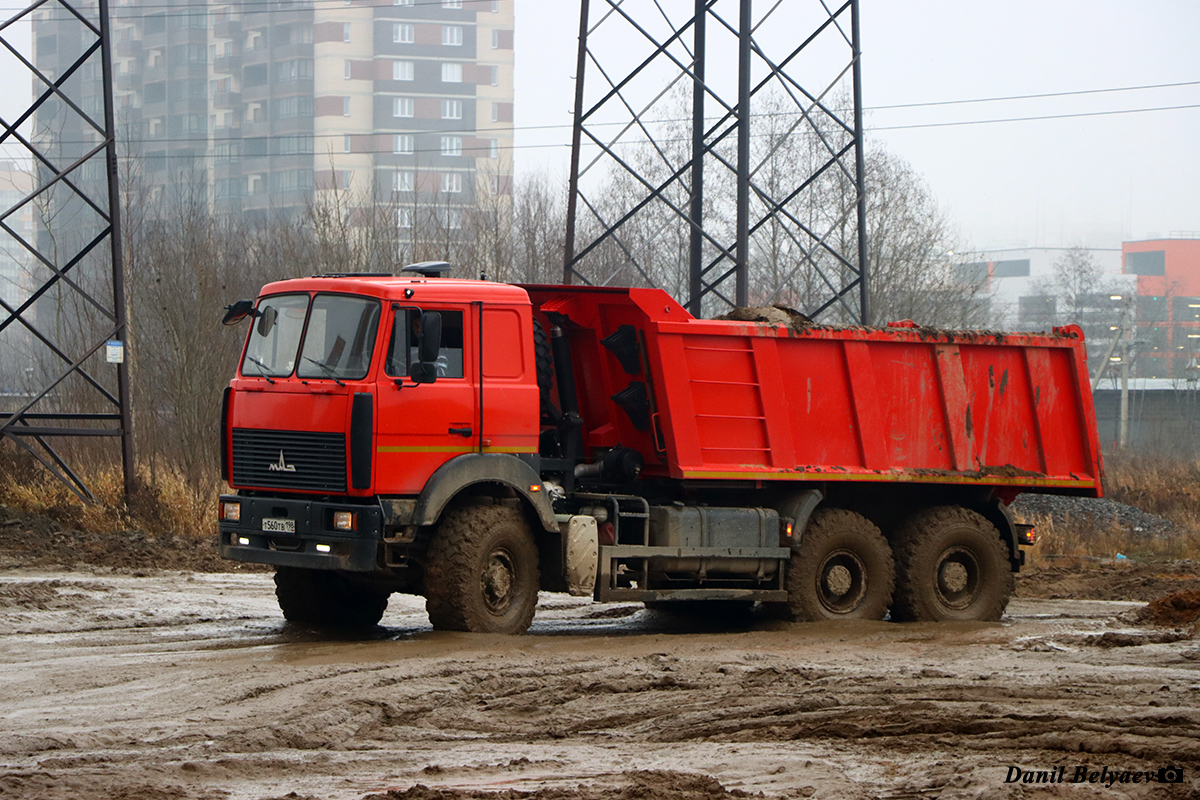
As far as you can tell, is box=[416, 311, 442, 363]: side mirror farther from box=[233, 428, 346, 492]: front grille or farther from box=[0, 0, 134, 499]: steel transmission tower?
box=[0, 0, 134, 499]: steel transmission tower

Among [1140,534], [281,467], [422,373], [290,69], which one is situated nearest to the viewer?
[422,373]

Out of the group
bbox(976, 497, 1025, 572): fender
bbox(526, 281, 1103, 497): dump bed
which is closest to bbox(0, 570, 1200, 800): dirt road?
bbox(976, 497, 1025, 572): fender

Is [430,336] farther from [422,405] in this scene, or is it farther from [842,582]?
[842,582]

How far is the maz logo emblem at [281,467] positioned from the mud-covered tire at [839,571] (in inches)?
170

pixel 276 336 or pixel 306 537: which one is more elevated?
pixel 276 336

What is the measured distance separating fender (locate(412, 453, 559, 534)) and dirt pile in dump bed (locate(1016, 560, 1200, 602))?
6999mm

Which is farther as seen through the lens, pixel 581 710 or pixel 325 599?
pixel 325 599

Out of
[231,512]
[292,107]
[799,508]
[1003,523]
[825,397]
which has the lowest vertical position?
[1003,523]

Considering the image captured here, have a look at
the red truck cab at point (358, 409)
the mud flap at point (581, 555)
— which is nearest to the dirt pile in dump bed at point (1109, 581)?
the mud flap at point (581, 555)

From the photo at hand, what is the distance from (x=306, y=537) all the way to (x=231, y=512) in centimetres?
83

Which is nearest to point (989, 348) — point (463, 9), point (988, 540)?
point (988, 540)

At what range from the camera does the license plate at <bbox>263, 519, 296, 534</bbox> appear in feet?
34.6

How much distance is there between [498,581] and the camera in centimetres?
1091

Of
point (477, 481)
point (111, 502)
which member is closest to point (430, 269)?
point (477, 481)
